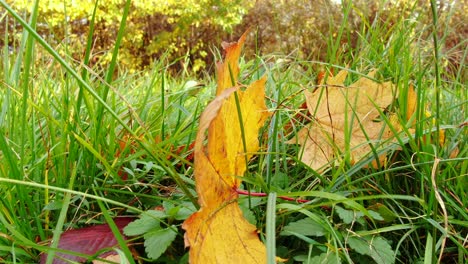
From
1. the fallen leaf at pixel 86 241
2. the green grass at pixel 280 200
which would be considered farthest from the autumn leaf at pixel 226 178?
the fallen leaf at pixel 86 241

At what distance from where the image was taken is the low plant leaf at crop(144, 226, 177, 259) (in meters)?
0.58

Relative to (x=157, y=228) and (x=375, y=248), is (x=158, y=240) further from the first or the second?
(x=375, y=248)

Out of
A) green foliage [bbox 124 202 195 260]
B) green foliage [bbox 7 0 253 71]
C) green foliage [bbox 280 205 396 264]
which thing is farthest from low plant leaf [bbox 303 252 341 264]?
green foliage [bbox 7 0 253 71]

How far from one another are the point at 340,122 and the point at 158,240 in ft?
1.27

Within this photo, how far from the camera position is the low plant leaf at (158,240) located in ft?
1.89

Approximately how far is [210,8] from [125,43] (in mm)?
1675

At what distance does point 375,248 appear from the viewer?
0.61m

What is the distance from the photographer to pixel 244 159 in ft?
1.94

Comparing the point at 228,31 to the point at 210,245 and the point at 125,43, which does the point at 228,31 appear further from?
the point at 210,245

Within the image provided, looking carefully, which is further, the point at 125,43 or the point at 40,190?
the point at 125,43

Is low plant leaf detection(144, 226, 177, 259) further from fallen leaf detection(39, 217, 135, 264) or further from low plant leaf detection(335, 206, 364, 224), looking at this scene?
low plant leaf detection(335, 206, 364, 224)

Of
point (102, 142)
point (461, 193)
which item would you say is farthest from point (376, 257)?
point (102, 142)

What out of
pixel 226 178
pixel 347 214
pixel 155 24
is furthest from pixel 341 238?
pixel 155 24

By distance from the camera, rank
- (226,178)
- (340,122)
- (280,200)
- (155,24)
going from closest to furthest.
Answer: (226,178) < (280,200) < (340,122) < (155,24)
